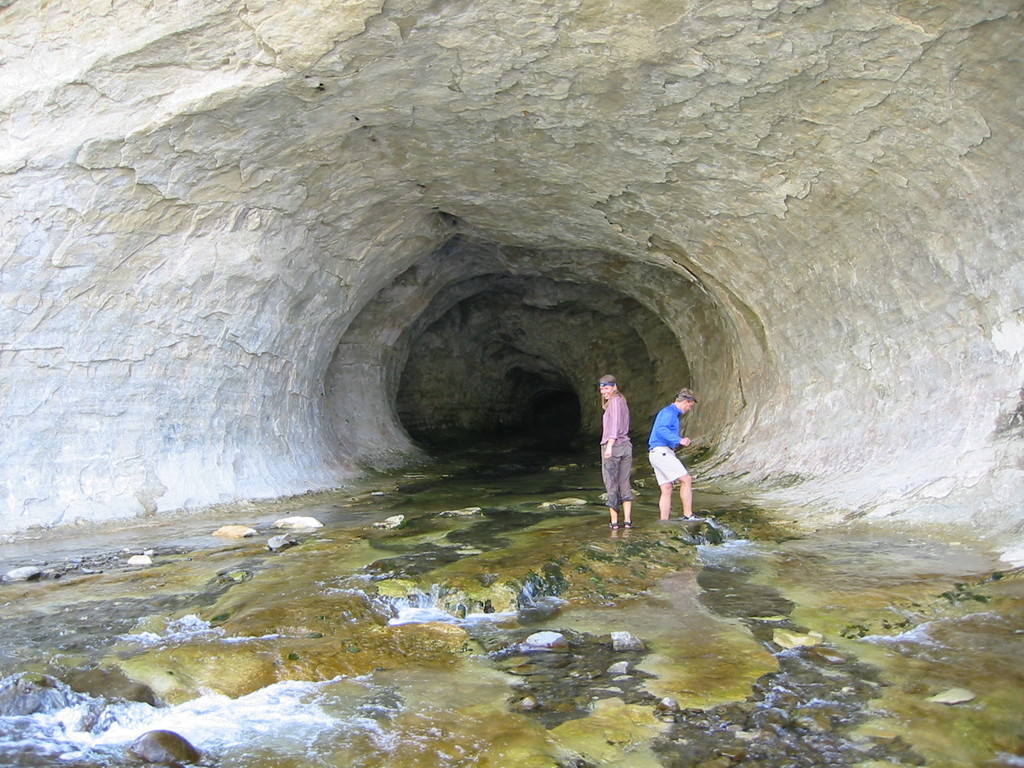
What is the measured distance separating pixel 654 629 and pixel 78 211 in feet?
21.8

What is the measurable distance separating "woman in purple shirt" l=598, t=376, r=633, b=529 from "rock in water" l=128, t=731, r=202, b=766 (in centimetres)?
466

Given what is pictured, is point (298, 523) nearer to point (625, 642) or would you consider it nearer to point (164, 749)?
point (625, 642)

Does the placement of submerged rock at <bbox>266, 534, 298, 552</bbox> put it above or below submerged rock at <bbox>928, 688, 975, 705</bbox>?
above

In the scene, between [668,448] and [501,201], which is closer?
[668,448]

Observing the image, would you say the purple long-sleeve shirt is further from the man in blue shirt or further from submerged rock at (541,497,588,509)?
submerged rock at (541,497,588,509)

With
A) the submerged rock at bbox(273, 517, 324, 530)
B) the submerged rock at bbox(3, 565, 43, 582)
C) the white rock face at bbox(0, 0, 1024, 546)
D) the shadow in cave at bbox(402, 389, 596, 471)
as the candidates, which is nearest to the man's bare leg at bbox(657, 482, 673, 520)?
the white rock face at bbox(0, 0, 1024, 546)

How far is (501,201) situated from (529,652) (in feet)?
26.6

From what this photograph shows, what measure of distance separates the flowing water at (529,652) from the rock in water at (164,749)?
79 mm

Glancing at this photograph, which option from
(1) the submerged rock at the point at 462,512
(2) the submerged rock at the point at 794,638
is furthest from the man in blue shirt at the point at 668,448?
(2) the submerged rock at the point at 794,638

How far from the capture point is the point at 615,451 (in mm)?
7672

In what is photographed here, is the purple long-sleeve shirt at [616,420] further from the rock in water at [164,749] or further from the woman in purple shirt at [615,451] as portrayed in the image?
the rock in water at [164,749]

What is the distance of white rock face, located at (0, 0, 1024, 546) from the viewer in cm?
715

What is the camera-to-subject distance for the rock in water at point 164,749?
3449mm

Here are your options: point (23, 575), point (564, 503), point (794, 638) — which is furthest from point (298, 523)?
point (794, 638)
